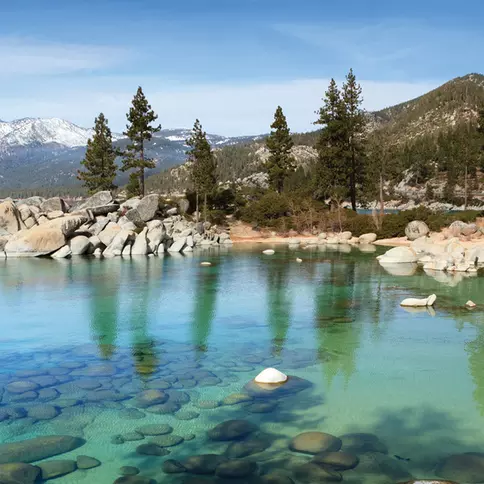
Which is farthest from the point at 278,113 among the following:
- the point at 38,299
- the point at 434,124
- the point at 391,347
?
the point at 434,124

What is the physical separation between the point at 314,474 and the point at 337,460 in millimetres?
498

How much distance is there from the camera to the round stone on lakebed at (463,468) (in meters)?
6.28

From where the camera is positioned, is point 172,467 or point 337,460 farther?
point 337,460

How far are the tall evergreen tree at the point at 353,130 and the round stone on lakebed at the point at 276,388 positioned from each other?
43.0 meters

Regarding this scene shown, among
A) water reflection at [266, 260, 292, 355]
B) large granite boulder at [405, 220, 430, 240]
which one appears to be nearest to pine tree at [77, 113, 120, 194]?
large granite boulder at [405, 220, 430, 240]

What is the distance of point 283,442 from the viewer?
7199 millimetres

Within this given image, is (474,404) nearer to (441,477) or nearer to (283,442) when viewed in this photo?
(441,477)

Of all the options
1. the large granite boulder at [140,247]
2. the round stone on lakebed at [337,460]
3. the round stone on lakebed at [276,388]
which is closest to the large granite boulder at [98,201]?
the large granite boulder at [140,247]

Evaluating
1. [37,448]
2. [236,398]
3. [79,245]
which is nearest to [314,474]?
→ [236,398]

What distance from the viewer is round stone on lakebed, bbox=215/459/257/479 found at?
6324 millimetres

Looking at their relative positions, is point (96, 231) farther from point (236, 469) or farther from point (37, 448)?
point (236, 469)

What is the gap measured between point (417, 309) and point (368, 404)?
8654mm

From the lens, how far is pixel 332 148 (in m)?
50.4

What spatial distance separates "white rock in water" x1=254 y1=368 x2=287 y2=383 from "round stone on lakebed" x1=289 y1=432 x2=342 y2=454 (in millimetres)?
2132
